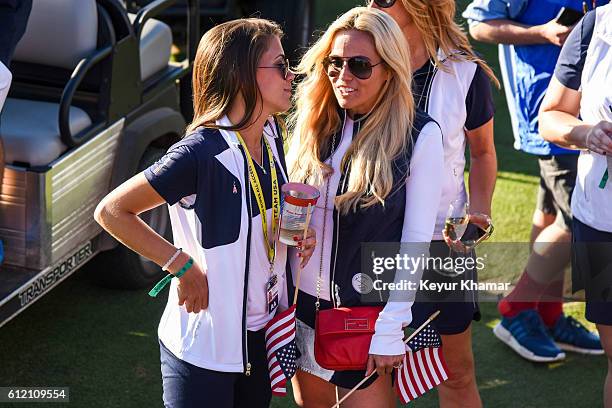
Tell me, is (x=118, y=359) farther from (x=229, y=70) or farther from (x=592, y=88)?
(x=592, y=88)

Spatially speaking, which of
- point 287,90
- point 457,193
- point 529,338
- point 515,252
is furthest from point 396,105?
point 515,252

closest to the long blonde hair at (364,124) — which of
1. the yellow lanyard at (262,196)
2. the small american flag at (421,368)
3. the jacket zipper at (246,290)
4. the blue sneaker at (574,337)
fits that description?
the yellow lanyard at (262,196)

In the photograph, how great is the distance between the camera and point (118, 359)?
4.73 metres

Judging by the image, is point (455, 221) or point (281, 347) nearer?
point (281, 347)

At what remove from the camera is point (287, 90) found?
301 cm

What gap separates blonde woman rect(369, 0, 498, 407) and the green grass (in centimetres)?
97

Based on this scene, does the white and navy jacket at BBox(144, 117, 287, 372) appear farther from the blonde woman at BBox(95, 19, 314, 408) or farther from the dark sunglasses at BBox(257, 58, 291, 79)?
the dark sunglasses at BBox(257, 58, 291, 79)

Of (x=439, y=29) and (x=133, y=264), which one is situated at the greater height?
(x=439, y=29)

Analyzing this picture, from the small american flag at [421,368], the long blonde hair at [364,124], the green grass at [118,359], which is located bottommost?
the green grass at [118,359]

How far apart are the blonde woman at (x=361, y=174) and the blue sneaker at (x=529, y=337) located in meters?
1.83

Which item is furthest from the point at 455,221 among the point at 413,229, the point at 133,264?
the point at 133,264

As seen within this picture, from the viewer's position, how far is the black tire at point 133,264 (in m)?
5.14

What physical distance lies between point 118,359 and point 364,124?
2164 millimetres

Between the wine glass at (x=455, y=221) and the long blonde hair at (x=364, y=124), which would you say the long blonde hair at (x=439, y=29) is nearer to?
the long blonde hair at (x=364, y=124)
